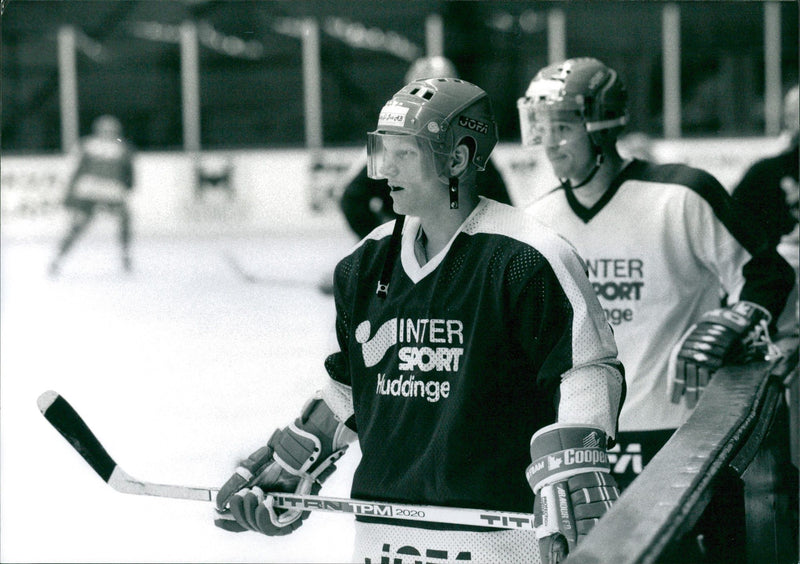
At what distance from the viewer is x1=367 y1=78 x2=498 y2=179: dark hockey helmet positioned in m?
1.91

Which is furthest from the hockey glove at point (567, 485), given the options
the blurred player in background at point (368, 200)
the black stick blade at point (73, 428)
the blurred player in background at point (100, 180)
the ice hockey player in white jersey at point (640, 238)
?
the blurred player in background at point (100, 180)

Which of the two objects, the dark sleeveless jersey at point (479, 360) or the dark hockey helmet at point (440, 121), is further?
the dark hockey helmet at point (440, 121)

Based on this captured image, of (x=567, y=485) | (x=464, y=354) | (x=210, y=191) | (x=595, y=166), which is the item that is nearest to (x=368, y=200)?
(x=595, y=166)

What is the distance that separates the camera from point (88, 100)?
→ 1508cm

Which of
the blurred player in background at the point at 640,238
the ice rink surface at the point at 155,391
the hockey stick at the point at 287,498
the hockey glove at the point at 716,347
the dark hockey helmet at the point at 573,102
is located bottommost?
the ice rink surface at the point at 155,391

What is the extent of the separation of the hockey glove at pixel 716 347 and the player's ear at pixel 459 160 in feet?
3.01

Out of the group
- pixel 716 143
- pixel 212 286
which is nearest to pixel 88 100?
pixel 212 286

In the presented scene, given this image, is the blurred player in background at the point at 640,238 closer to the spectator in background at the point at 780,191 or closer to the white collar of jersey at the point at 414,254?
the spectator in background at the point at 780,191

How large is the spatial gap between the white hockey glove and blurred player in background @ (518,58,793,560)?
3.45 ft

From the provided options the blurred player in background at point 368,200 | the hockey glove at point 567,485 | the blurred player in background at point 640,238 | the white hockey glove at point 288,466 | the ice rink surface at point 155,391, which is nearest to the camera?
the hockey glove at point 567,485

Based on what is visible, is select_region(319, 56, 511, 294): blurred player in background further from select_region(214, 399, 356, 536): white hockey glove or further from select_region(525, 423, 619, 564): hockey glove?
select_region(525, 423, 619, 564): hockey glove

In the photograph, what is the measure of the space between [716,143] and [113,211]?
6.47 metres

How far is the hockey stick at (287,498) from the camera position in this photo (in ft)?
5.97

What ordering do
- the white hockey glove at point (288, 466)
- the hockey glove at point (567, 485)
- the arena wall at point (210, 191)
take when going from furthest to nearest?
1. the arena wall at point (210, 191)
2. the white hockey glove at point (288, 466)
3. the hockey glove at point (567, 485)
